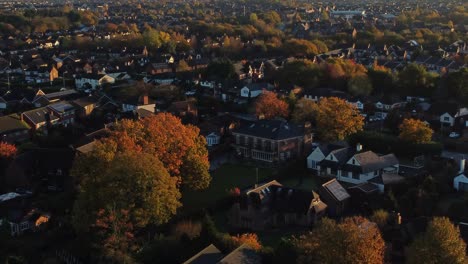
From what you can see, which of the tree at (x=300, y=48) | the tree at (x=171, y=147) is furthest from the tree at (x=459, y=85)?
the tree at (x=171, y=147)

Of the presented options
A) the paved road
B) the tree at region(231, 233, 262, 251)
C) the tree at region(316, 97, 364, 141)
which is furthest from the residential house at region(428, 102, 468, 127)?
the tree at region(231, 233, 262, 251)

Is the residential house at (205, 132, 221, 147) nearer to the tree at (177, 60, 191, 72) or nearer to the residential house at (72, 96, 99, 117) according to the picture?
the residential house at (72, 96, 99, 117)

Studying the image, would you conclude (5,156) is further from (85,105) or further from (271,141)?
(271,141)

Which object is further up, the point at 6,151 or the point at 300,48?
the point at 6,151

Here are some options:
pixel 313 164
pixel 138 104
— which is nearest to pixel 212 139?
pixel 313 164

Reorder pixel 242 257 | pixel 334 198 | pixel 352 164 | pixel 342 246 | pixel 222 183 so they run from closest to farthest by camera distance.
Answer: pixel 342 246, pixel 242 257, pixel 334 198, pixel 352 164, pixel 222 183

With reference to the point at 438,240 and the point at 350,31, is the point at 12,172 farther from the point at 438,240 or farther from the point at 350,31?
the point at 350,31

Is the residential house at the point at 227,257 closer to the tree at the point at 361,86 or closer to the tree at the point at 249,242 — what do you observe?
the tree at the point at 249,242
